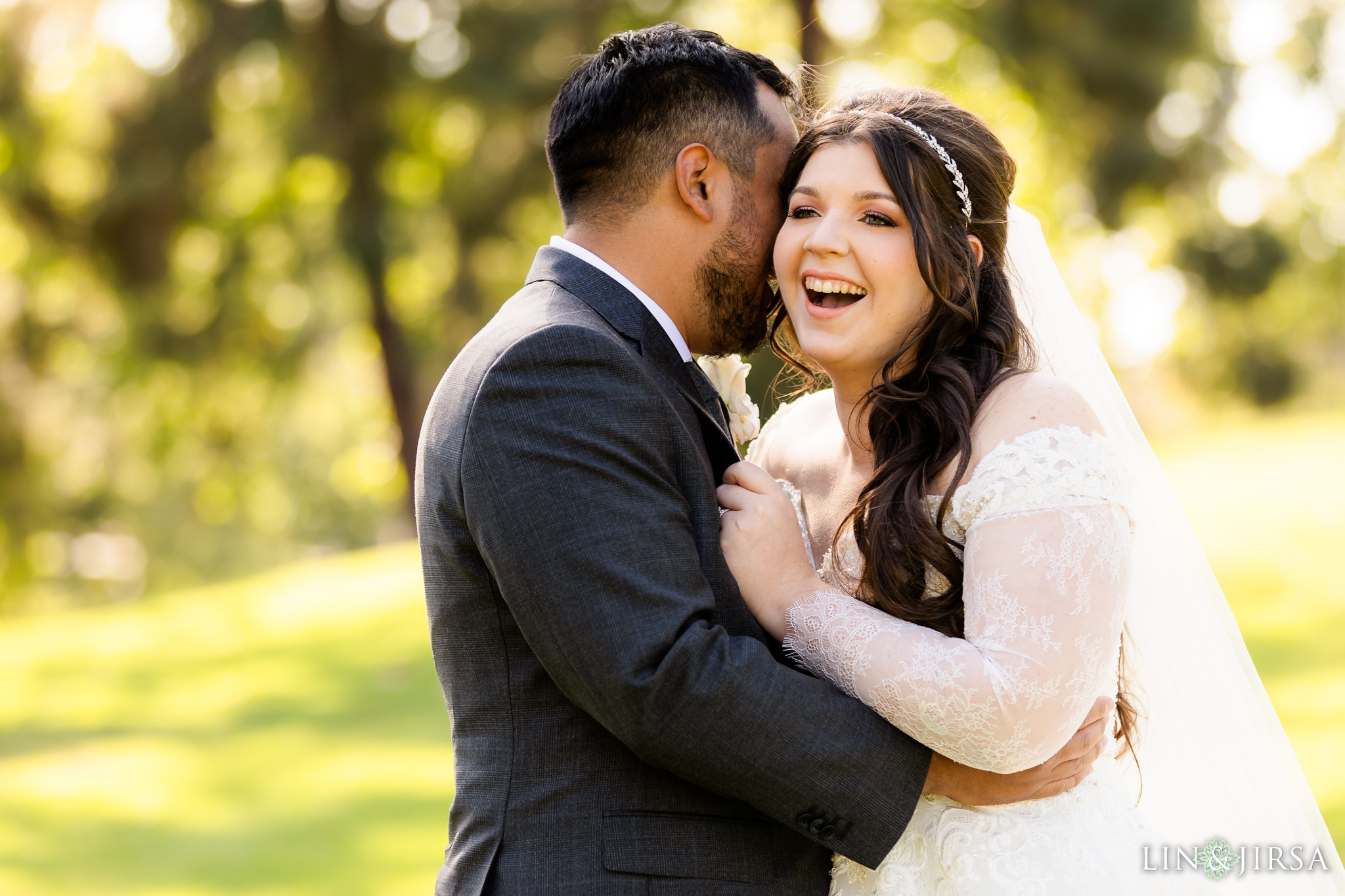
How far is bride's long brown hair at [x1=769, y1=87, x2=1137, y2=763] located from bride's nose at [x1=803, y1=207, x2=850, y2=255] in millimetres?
151

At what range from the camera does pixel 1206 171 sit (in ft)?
42.2

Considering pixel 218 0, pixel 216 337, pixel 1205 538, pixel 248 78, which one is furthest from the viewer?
pixel 216 337

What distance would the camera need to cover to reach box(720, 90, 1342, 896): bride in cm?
226

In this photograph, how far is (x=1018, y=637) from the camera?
2.24m

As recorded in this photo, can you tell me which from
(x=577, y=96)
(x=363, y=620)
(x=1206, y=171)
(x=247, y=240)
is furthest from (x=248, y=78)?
Answer: (x=577, y=96)

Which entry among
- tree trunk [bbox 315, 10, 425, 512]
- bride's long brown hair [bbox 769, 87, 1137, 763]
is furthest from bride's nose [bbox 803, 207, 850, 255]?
tree trunk [bbox 315, 10, 425, 512]

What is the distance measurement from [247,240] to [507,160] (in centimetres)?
473

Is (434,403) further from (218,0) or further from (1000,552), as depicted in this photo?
(218,0)

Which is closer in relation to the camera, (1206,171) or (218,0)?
(1206,171)

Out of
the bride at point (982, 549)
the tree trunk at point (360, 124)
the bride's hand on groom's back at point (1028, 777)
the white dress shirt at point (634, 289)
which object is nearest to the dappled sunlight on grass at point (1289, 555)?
the bride at point (982, 549)

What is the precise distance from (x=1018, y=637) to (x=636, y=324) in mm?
984

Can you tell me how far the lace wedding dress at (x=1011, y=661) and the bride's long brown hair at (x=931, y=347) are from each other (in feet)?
0.40

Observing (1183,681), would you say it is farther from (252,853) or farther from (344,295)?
(344,295)

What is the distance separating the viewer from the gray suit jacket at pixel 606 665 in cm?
207
